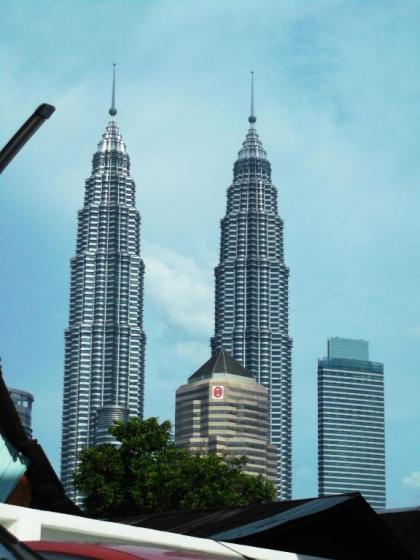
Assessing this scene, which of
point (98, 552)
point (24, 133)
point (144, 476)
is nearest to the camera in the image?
point (98, 552)

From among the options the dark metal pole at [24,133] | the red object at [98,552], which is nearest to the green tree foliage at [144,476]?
the dark metal pole at [24,133]

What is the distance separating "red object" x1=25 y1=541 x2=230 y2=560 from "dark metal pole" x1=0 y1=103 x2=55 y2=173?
9.60 metres

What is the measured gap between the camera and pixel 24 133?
1590 centimetres

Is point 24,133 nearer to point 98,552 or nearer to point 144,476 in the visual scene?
point 98,552

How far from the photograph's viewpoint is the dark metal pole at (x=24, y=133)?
1559cm

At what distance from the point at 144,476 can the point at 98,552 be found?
197 feet

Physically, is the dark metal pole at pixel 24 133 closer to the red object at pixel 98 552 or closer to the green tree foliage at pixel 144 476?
the red object at pixel 98 552

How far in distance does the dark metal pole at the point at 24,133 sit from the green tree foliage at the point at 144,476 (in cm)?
4991

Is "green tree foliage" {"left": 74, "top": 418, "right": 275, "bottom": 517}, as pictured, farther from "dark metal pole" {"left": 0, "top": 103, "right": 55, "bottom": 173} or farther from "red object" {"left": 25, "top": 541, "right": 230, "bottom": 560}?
"red object" {"left": 25, "top": 541, "right": 230, "bottom": 560}

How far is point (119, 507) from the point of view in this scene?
66.6 meters

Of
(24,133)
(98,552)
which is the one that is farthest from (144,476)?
(98,552)

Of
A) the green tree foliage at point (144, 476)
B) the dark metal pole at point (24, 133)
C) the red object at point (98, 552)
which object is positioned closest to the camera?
the red object at point (98, 552)

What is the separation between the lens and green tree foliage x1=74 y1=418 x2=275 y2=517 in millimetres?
65875

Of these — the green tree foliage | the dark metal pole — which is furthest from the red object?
the green tree foliage
